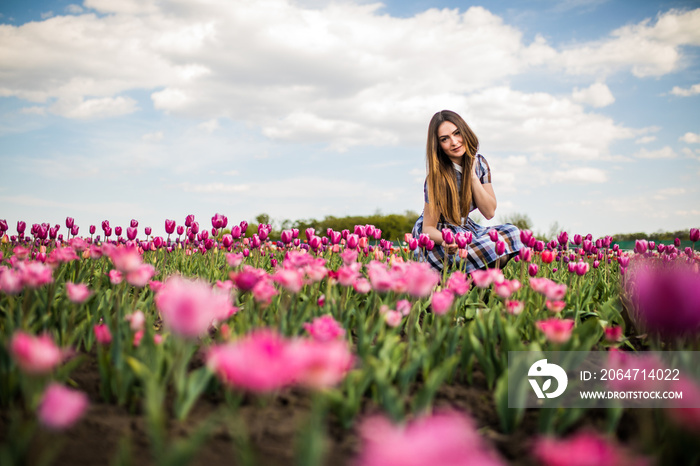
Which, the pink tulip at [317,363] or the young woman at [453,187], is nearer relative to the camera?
the pink tulip at [317,363]

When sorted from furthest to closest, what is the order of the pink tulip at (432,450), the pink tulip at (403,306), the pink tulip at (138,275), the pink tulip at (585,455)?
the pink tulip at (403,306) → the pink tulip at (138,275) → the pink tulip at (585,455) → the pink tulip at (432,450)

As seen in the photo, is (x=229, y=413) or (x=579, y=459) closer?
(x=579, y=459)

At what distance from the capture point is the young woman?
5.98 meters

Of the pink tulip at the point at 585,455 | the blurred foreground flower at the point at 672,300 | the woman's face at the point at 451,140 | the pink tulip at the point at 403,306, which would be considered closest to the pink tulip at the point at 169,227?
the woman's face at the point at 451,140

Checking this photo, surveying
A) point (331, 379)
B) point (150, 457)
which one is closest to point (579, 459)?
point (331, 379)

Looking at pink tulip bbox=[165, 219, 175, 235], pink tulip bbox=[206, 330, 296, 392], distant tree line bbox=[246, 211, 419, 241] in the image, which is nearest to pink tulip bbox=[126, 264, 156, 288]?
pink tulip bbox=[206, 330, 296, 392]

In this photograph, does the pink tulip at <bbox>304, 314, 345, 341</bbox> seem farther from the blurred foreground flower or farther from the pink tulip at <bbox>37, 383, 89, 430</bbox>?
the blurred foreground flower

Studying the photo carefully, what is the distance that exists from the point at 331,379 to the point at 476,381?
6.15ft

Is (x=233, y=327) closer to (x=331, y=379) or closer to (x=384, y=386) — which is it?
(x=384, y=386)

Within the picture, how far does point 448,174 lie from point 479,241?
3.26ft

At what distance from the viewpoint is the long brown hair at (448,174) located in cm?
599

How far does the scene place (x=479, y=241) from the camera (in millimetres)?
5742

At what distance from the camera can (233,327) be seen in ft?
9.77

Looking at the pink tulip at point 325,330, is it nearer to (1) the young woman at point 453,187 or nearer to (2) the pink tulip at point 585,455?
(2) the pink tulip at point 585,455
